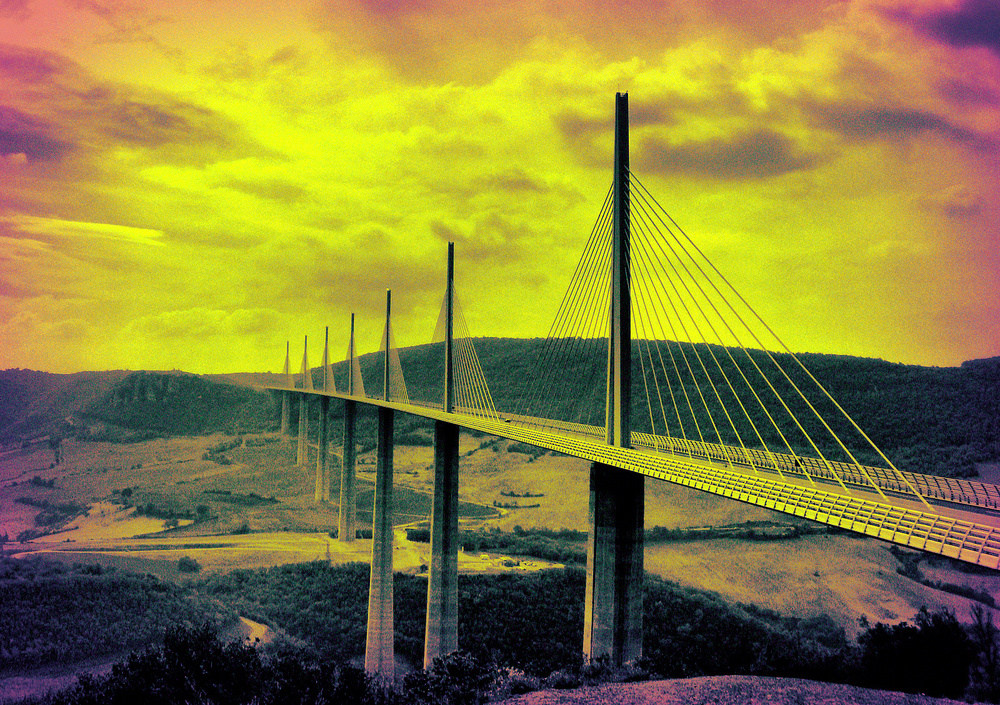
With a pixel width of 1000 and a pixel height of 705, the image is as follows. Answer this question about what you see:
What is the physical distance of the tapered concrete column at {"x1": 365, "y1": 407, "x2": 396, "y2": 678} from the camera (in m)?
29.4

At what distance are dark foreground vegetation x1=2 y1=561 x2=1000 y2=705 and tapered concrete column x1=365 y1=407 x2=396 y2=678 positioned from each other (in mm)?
1414

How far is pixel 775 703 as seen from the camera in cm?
1395

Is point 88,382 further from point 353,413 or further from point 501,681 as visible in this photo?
point 501,681

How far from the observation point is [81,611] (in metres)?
27.0

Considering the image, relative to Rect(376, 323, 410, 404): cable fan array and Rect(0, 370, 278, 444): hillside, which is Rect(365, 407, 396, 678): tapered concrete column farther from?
Rect(0, 370, 278, 444): hillside

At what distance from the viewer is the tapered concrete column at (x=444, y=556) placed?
26.1 metres

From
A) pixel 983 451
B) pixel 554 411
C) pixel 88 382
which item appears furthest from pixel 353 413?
pixel 88 382

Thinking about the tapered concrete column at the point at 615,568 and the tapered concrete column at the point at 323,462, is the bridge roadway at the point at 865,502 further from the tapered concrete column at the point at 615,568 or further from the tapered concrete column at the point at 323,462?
the tapered concrete column at the point at 323,462

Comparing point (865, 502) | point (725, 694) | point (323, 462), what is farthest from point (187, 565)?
point (865, 502)

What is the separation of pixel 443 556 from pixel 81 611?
51.9 feet

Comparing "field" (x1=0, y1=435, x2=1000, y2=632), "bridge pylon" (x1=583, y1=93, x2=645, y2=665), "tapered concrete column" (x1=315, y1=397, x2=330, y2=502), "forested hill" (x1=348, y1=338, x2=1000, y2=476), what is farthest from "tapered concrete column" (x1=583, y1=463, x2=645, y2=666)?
"tapered concrete column" (x1=315, y1=397, x2=330, y2=502)

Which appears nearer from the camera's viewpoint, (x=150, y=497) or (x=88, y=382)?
(x=150, y=497)

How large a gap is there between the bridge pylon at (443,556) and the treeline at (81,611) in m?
10.7

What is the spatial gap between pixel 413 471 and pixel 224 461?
2969 cm
